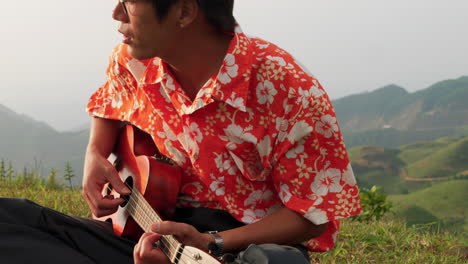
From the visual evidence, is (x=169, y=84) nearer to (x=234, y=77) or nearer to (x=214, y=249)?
(x=234, y=77)

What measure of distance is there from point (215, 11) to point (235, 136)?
1.47 ft

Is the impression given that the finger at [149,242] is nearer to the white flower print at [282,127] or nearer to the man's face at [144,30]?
the white flower print at [282,127]

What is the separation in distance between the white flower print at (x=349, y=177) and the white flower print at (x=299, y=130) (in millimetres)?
228

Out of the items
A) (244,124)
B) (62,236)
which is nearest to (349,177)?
(244,124)

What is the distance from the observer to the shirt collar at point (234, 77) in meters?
1.95

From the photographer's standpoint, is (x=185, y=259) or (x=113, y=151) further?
(x=113, y=151)

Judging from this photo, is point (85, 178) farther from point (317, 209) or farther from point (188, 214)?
point (317, 209)

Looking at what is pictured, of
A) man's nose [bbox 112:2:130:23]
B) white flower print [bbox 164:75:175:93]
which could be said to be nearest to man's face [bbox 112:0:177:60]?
man's nose [bbox 112:2:130:23]

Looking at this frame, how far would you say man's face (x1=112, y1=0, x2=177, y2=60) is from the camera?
1926mm

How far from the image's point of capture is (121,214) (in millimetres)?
2330

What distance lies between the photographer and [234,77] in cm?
196

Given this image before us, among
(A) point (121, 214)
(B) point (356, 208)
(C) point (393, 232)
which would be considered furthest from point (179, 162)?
(C) point (393, 232)

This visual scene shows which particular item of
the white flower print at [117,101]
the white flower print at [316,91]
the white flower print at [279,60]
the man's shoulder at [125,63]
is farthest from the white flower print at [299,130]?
the white flower print at [117,101]

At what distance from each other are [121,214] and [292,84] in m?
0.94
